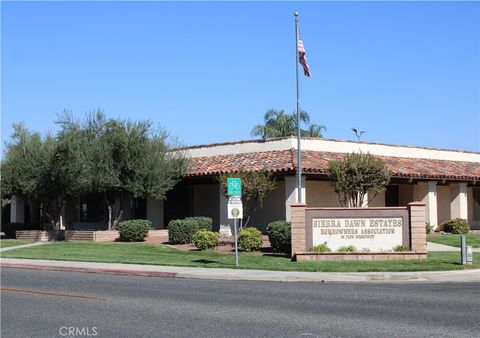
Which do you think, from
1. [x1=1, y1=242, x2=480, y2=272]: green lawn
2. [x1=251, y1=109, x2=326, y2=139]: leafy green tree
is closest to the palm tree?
[x1=251, y1=109, x2=326, y2=139]: leafy green tree

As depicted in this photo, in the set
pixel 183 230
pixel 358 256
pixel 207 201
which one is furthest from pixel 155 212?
pixel 358 256

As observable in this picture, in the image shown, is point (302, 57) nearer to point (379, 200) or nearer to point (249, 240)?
point (249, 240)

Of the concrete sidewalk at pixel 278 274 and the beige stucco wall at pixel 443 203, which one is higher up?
the beige stucco wall at pixel 443 203

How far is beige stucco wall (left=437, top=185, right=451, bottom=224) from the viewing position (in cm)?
3761

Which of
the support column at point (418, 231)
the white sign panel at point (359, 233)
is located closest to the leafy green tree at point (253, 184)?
the white sign panel at point (359, 233)

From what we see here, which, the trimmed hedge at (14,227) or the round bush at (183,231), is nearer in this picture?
the round bush at (183,231)

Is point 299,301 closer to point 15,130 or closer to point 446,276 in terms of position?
point 446,276

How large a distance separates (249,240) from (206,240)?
75.2 inches

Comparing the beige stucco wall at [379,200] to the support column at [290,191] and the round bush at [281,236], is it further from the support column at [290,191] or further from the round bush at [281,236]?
the round bush at [281,236]

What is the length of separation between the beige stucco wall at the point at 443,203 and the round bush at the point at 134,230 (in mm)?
17110

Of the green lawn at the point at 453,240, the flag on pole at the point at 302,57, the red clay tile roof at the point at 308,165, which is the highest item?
the flag on pole at the point at 302,57

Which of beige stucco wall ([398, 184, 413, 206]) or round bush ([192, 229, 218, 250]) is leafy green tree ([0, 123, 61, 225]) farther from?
beige stucco wall ([398, 184, 413, 206])

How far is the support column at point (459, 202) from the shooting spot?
3553cm

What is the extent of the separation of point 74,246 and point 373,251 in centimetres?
1408
